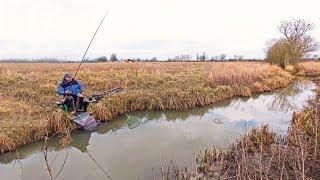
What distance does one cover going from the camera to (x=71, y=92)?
10805mm

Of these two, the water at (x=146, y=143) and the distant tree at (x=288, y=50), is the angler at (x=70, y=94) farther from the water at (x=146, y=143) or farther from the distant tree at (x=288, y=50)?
the distant tree at (x=288, y=50)

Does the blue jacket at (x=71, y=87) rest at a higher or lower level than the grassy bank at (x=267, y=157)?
higher

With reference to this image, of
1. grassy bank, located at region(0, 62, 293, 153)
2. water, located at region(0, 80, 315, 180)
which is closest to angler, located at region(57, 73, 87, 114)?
grassy bank, located at region(0, 62, 293, 153)

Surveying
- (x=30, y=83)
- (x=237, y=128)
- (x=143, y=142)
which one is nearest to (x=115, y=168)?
(x=143, y=142)

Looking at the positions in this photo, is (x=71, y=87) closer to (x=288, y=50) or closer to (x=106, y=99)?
(x=106, y=99)

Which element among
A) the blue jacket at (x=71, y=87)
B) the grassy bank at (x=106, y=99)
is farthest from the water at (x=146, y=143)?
the blue jacket at (x=71, y=87)

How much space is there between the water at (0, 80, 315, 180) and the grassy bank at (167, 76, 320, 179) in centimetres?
63

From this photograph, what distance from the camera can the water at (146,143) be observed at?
792 centimetres

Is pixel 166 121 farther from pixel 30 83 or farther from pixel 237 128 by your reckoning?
pixel 30 83

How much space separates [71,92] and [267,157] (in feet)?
20.6

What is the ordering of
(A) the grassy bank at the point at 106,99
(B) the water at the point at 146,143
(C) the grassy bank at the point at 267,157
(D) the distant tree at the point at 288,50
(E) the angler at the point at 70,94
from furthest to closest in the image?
(D) the distant tree at the point at 288,50 < (E) the angler at the point at 70,94 < (A) the grassy bank at the point at 106,99 < (B) the water at the point at 146,143 < (C) the grassy bank at the point at 267,157

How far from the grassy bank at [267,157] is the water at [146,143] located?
63cm

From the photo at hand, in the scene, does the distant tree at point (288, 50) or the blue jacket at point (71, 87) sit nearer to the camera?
the blue jacket at point (71, 87)

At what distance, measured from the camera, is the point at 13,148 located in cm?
916
